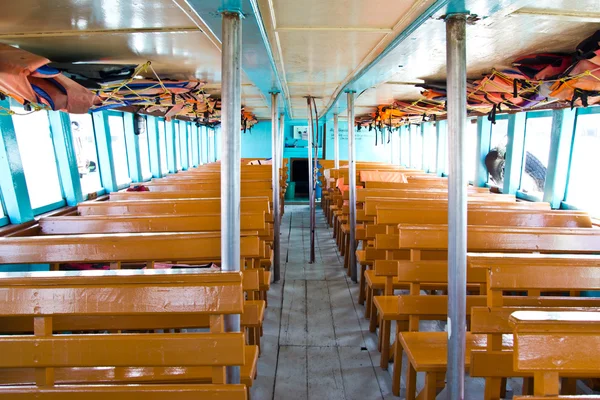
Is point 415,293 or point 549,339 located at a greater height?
point 549,339

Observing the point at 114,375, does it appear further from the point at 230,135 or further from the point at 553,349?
the point at 553,349

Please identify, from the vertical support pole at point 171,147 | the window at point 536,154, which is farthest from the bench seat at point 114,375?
the vertical support pole at point 171,147

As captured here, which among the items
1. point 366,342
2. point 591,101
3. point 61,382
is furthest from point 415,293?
point 591,101

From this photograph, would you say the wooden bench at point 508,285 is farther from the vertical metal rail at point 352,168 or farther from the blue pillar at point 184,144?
the blue pillar at point 184,144

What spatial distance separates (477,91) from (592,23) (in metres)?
2.36

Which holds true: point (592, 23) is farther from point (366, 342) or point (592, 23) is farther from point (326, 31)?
point (366, 342)

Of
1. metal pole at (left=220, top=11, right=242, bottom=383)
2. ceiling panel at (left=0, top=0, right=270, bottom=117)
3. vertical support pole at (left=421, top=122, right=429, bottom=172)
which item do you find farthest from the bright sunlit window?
metal pole at (left=220, top=11, right=242, bottom=383)

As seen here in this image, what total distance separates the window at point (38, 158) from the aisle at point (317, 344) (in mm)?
3267

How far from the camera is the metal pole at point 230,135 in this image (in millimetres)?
2250

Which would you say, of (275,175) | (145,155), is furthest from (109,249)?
(145,155)

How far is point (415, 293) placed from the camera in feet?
10.5

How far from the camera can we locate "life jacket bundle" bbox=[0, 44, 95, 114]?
3.00 metres

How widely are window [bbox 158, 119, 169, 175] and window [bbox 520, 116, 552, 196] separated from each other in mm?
8308

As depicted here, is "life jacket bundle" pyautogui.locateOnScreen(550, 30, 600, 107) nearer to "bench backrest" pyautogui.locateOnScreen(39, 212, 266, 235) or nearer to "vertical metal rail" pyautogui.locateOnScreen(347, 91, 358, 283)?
"vertical metal rail" pyautogui.locateOnScreen(347, 91, 358, 283)
